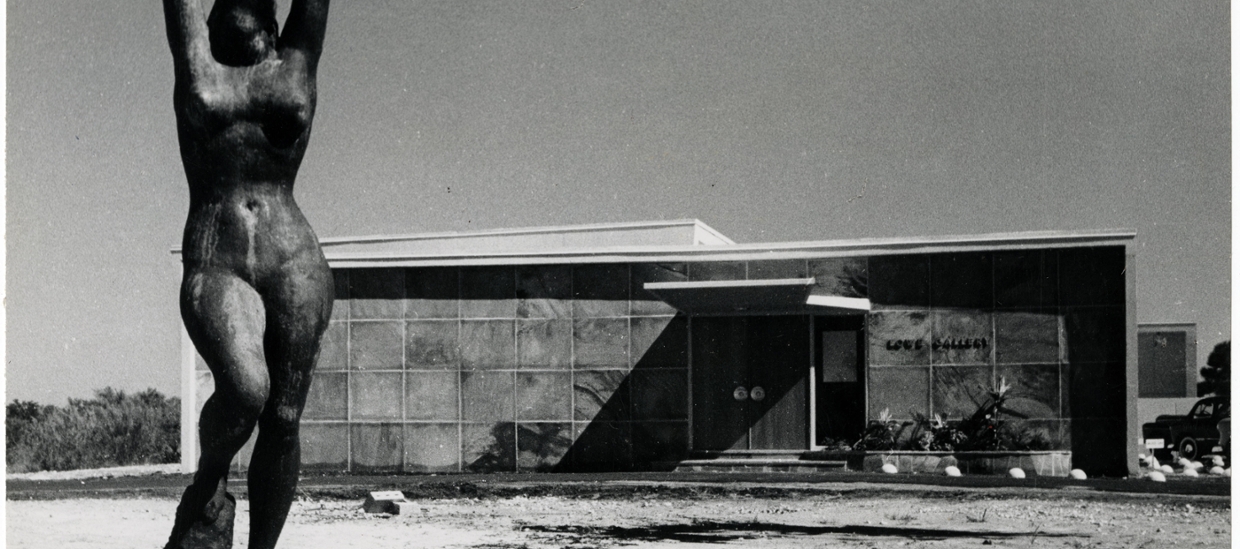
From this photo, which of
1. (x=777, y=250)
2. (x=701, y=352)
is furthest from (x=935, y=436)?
(x=701, y=352)

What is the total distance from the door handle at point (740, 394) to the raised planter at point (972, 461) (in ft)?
6.57

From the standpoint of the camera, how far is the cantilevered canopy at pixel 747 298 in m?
18.4

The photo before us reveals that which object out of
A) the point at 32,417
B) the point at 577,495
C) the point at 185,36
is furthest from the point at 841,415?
the point at 185,36

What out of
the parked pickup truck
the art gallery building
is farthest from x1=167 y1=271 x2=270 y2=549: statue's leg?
the parked pickup truck

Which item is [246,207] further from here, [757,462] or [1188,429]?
[1188,429]

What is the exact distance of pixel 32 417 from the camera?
56.7 feet

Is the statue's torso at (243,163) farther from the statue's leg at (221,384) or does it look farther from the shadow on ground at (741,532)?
the shadow on ground at (741,532)

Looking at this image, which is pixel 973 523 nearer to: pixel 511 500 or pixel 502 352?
pixel 511 500

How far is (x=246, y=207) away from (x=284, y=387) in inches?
26.1

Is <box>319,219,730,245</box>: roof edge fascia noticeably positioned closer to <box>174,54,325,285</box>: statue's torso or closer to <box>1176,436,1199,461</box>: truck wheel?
<box>1176,436,1199,461</box>: truck wheel

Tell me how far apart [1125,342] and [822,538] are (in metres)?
11.5

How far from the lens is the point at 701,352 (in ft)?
68.8

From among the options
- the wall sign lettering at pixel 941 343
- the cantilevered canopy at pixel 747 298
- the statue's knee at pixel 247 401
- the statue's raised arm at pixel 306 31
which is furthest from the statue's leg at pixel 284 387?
the wall sign lettering at pixel 941 343

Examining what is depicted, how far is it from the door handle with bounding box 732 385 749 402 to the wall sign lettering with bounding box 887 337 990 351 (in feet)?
6.54
